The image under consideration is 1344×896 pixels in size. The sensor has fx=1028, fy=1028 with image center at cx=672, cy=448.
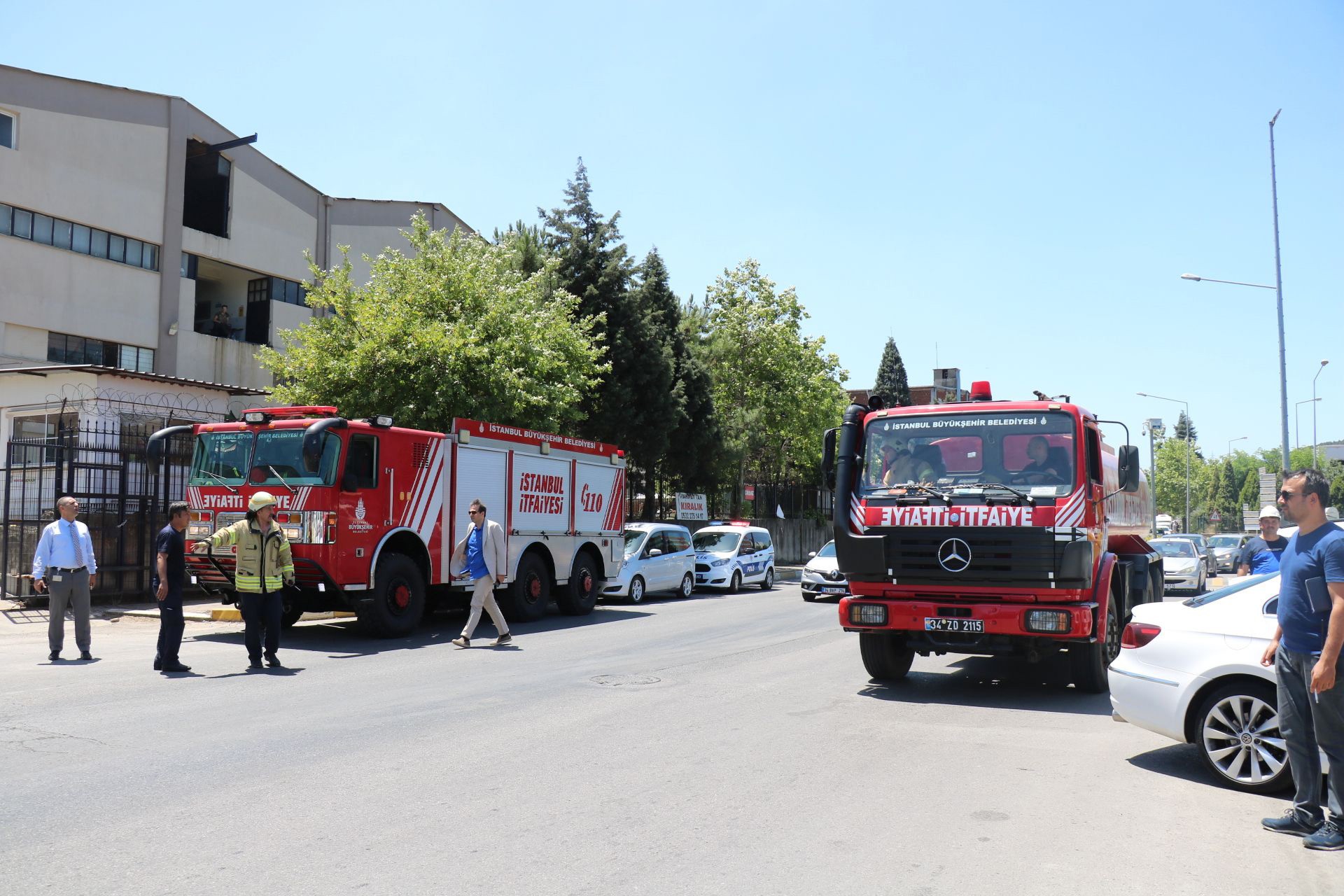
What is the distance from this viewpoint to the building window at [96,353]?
2728 centimetres

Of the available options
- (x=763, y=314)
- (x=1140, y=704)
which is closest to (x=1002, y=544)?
(x=1140, y=704)

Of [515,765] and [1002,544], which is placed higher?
[1002,544]

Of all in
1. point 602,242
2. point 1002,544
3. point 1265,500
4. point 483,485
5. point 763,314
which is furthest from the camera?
point 763,314

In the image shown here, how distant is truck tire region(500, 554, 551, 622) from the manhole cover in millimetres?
5841

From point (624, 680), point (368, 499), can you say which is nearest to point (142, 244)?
point (368, 499)

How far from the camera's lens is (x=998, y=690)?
1015 cm

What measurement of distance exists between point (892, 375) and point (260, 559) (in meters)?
68.6

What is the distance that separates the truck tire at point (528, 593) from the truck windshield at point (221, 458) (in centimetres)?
448

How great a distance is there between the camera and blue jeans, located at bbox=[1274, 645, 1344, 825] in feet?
17.2

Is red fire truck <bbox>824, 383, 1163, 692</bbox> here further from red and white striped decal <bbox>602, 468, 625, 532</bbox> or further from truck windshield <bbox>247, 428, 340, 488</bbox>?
red and white striped decal <bbox>602, 468, 625, 532</bbox>

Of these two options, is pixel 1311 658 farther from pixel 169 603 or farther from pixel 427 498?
pixel 427 498

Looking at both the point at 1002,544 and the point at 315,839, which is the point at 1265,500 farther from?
the point at 315,839

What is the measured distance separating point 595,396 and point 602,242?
477cm

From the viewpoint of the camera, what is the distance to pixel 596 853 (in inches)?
194
